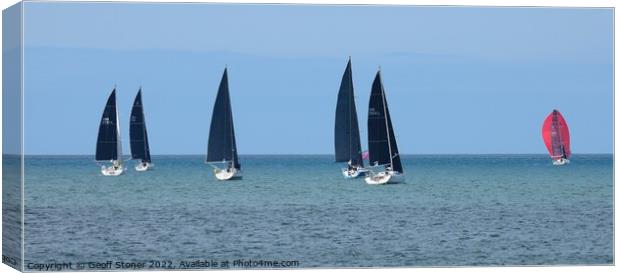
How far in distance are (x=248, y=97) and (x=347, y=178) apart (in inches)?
577

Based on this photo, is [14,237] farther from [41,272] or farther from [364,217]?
[364,217]

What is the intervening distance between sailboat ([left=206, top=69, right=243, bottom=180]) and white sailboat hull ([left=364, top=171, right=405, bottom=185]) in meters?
4.08

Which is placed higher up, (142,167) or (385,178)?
(142,167)

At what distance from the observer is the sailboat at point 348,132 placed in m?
30.4

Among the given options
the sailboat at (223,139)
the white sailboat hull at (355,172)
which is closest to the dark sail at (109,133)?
the sailboat at (223,139)

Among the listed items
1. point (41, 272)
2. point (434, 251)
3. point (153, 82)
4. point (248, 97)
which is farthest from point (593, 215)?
point (41, 272)

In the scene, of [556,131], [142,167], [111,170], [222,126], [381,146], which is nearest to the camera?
[556,131]

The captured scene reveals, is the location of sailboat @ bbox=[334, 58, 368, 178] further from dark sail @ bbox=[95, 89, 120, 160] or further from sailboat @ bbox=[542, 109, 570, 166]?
dark sail @ bbox=[95, 89, 120, 160]

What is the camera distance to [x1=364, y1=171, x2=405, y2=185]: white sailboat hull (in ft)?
129

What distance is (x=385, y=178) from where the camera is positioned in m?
40.2

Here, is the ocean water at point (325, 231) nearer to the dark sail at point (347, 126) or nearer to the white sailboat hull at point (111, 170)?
the dark sail at point (347, 126)

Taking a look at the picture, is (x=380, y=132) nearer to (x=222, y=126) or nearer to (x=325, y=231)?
(x=222, y=126)

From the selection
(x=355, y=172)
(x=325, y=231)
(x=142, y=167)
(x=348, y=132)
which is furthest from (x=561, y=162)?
(x=142, y=167)

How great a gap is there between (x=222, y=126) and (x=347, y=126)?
337cm
